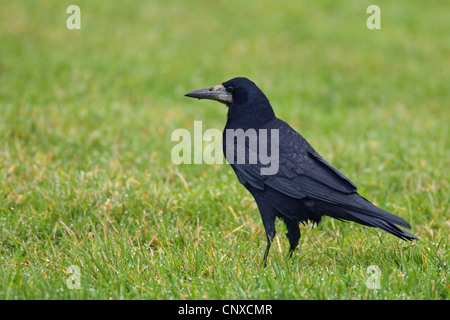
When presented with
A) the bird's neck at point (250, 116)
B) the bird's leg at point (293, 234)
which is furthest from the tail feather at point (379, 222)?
the bird's neck at point (250, 116)

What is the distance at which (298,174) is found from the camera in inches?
145

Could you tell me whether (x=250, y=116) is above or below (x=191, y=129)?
above

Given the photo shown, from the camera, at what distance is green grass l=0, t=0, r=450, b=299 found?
337cm

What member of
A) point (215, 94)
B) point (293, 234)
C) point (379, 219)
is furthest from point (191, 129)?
point (379, 219)

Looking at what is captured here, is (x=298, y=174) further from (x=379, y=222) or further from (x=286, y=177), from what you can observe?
(x=379, y=222)

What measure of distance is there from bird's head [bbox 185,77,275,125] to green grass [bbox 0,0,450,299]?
3.02 ft

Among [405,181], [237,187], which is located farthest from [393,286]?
[405,181]

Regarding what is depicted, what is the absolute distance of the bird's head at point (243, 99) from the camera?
3977 millimetres

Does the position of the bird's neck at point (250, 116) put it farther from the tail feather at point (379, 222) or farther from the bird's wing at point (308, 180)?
the tail feather at point (379, 222)

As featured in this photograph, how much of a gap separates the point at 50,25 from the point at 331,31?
5.95 meters

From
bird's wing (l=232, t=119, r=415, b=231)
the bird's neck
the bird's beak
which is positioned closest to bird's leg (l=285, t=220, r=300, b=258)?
bird's wing (l=232, t=119, r=415, b=231)

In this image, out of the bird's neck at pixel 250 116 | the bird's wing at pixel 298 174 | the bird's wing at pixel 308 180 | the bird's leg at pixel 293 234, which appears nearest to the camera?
the bird's wing at pixel 308 180

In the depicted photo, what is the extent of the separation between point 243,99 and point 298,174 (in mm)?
731

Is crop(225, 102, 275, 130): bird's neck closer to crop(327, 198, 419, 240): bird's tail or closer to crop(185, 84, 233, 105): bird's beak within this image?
crop(185, 84, 233, 105): bird's beak
